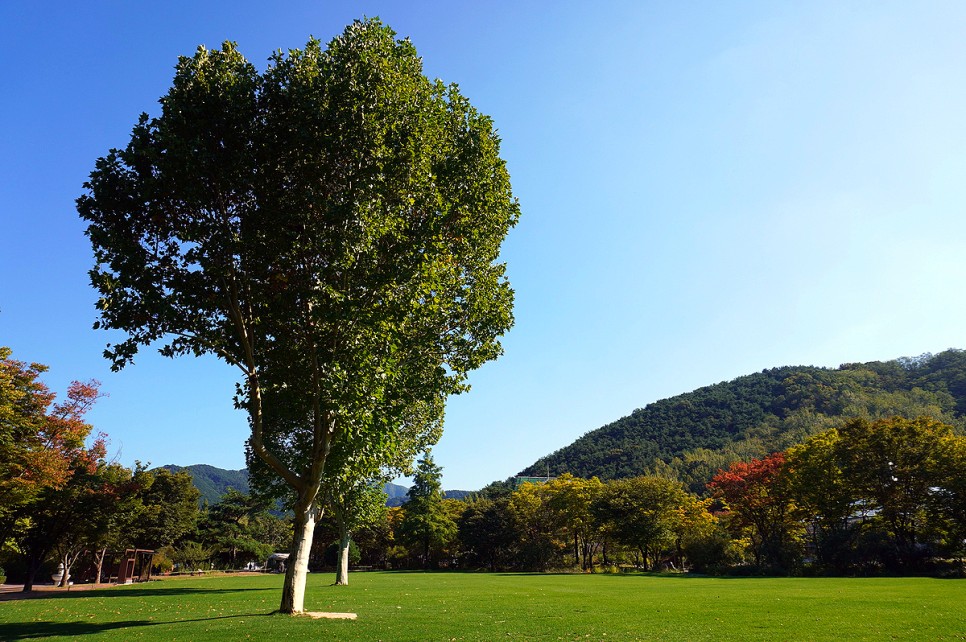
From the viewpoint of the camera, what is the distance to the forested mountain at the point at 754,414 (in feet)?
392

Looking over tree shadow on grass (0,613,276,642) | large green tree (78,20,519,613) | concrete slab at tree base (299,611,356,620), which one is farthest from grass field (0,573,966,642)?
large green tree (78,20,519,613)

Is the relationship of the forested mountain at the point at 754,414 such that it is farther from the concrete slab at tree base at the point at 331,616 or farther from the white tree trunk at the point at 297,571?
the white tree trunk at the point at 297,571

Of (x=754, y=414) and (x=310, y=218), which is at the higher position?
(x=754, y=414)

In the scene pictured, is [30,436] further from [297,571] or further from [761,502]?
[761,502]

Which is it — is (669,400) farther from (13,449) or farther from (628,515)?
(13,449)

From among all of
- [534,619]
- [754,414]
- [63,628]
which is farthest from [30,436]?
[754,414]

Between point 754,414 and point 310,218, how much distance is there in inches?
6276

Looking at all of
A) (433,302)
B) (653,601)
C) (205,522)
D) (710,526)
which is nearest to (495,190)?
(433,302)

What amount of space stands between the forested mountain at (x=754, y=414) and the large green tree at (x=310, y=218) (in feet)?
321

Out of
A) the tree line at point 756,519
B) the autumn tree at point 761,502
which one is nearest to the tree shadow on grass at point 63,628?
the tree line at point 756,519

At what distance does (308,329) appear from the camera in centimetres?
1533

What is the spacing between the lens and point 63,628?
14.6m

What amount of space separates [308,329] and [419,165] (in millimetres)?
5563

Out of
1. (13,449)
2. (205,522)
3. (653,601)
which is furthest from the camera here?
(205,522)
